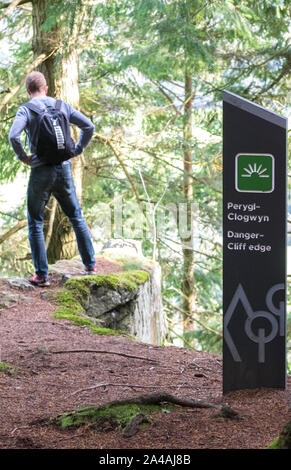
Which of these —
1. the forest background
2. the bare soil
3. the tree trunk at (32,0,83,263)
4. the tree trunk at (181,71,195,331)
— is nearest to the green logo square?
the bare soil

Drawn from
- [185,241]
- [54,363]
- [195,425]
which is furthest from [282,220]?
[185,241]

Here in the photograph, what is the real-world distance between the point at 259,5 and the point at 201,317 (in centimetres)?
783

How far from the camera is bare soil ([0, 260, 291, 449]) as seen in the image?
10.1 feet

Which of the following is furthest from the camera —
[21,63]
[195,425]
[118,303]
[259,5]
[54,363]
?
[21,63]

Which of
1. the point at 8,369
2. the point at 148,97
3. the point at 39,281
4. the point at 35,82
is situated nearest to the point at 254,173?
the point at 8,369

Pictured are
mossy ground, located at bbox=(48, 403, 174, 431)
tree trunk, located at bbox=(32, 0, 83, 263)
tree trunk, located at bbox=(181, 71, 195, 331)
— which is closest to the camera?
mossy ground, located at bbox=(48, 403, 174, 431)

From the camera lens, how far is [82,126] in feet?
22.9

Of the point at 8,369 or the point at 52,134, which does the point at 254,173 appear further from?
the point at 52,134

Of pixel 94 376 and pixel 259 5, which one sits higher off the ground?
pixel 259 5

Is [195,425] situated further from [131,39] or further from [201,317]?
[201,317]

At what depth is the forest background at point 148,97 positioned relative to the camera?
30.0 ft

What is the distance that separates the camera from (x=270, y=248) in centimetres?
375

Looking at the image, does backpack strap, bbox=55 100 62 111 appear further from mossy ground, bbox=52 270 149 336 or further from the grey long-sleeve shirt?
mossy ground, bbox=52 270 149 336

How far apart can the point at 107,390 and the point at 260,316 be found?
1.15 meters
